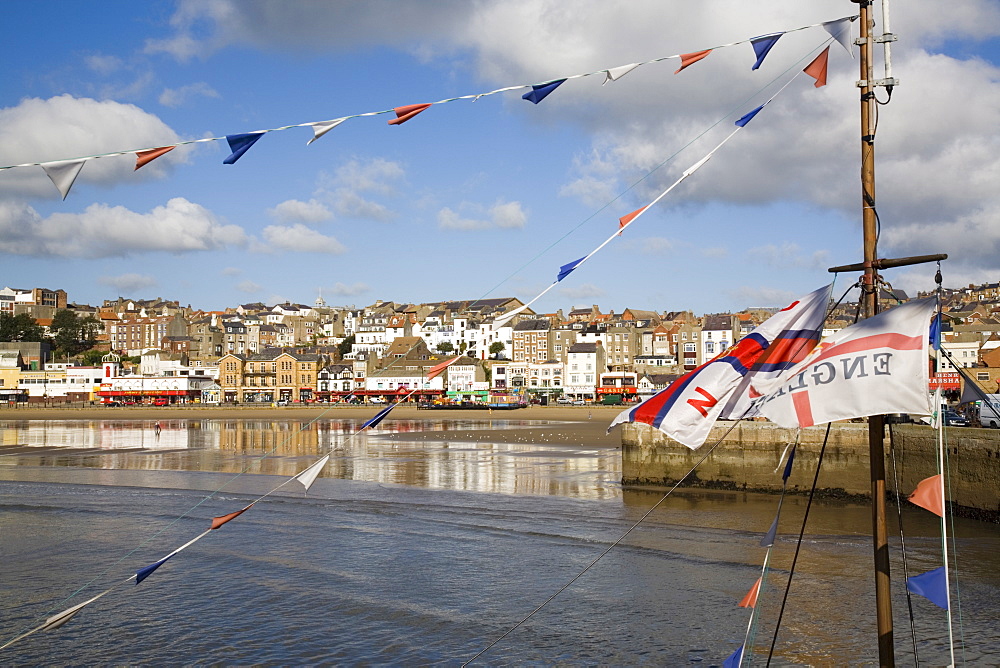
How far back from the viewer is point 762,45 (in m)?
5.79

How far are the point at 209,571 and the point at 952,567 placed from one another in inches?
414

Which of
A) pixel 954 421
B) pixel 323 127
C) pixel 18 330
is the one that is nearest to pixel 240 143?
pixel 323 127

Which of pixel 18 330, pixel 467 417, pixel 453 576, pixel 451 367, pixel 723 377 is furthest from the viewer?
pixel 18 330

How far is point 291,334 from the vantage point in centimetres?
14300

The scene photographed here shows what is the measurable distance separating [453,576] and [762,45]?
27.9 feet

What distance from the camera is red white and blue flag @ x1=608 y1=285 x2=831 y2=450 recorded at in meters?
5.11

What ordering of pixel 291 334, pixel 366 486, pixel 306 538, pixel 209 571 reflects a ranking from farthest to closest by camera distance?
pixel 291 334 → pixel 366 486 → pixel 306 538 → pixel 209 571

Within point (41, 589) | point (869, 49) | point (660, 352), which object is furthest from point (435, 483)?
point (660, 352)

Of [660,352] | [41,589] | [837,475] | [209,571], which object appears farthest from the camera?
[660,352]

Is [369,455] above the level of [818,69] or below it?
below

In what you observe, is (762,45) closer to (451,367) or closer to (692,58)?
(692,58)

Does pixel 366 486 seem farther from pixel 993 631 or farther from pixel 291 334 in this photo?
pixel 291 334

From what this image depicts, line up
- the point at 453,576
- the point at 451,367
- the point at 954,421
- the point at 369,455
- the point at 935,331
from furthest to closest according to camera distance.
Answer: the point at 451,367 < the point at 369,455 < the point at 954,421 < the point at 453,576 < the point at 935,331

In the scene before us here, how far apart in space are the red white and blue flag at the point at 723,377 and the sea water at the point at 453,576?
419 centimetres
